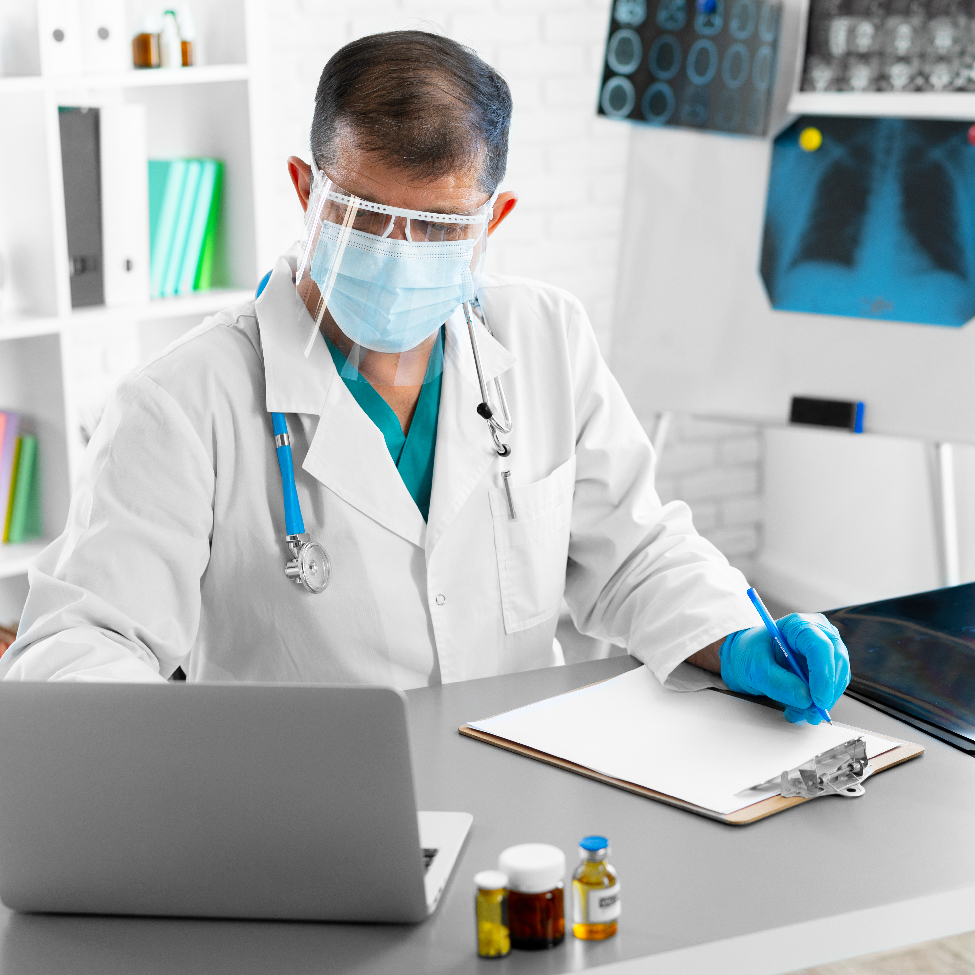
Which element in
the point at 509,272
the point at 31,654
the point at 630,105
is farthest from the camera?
the point at 509,272

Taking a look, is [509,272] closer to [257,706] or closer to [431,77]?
[431,77]

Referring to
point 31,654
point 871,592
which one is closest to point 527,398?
point 31,654

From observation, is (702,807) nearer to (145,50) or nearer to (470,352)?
(470,352)

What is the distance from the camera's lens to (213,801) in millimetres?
847

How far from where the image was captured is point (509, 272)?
10.8 feet

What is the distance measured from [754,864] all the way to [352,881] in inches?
12.2

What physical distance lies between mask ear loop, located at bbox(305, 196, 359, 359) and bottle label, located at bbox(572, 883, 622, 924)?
2.31 ft

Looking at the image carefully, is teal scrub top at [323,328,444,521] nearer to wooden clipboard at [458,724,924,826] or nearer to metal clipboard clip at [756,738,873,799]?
wooden clipboard at [458,724,924,826]

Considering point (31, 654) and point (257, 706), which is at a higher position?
point (257, 706)

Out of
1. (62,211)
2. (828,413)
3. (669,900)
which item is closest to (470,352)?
(669,900)

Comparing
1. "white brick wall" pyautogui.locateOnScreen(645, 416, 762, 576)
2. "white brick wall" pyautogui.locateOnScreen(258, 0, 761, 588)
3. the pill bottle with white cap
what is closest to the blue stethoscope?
the pill bottle with white cap

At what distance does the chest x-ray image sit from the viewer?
2066 mm

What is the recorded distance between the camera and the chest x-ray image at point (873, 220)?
207 centimetres

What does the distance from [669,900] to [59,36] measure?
2.02 m
